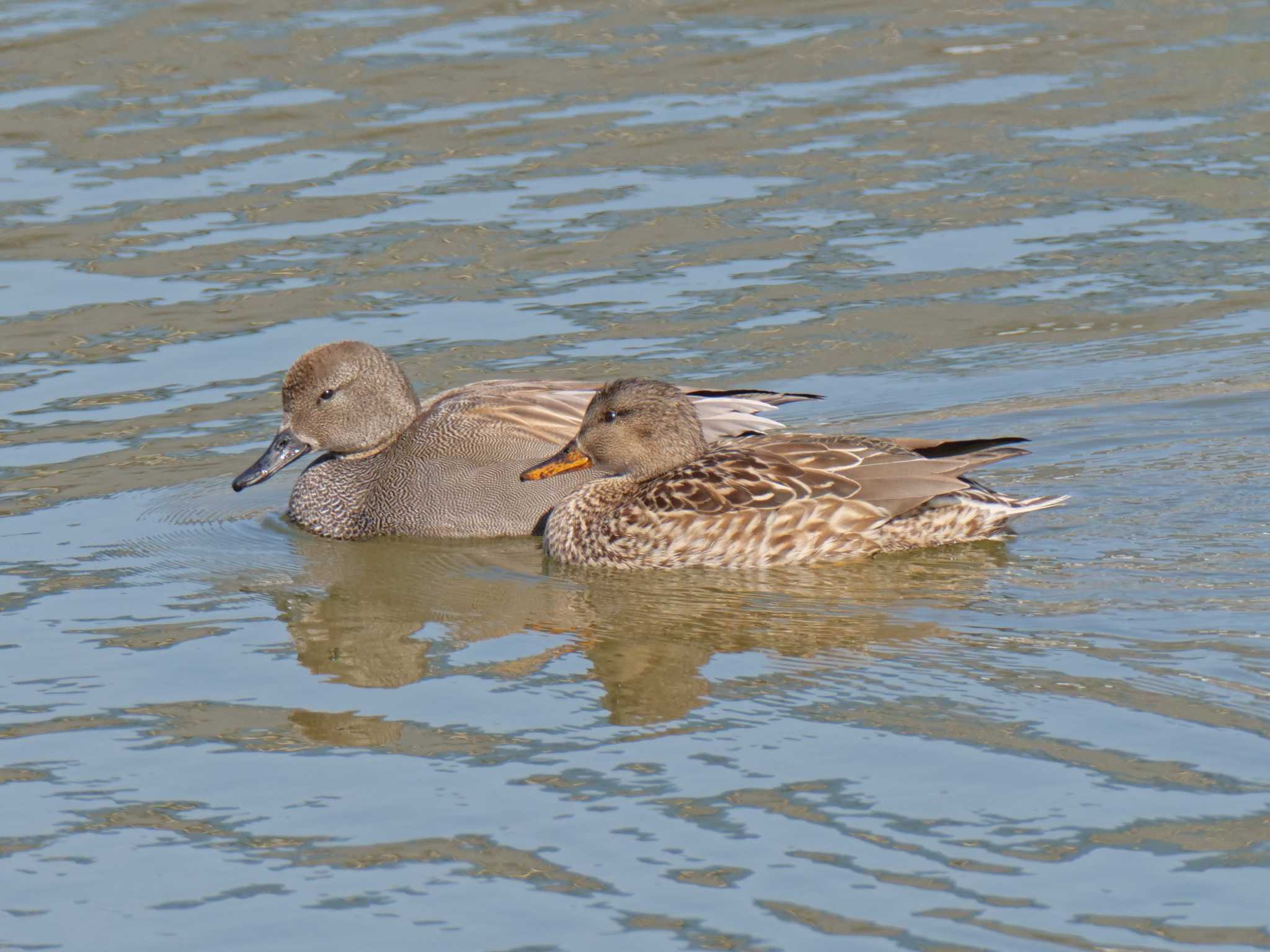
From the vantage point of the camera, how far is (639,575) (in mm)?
9180

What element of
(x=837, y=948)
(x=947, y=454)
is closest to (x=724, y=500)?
(x=947, y=454)

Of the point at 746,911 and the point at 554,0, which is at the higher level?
the point at 554,0

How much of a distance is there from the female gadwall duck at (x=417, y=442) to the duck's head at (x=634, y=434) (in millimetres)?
100

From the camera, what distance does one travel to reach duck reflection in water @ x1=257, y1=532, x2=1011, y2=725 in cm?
774

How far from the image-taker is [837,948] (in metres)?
5.43

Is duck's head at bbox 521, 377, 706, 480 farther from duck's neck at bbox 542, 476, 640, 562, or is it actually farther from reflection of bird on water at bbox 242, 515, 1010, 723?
reflection of bird on water at bbox 242, 515, 1010, 723

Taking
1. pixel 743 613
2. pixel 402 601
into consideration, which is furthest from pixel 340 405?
pixel 743 613

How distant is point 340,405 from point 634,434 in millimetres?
1530

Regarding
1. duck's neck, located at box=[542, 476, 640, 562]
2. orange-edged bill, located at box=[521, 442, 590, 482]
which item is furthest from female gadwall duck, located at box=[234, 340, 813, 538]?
duck's neck, located at box=[542, 476, 640, 562]

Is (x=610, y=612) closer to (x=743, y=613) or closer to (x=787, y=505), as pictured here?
(x=743, y=613)

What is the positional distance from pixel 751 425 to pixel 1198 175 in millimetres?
4736

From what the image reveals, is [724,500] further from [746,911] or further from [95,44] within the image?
[95,44]

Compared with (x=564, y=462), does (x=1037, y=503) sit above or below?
below

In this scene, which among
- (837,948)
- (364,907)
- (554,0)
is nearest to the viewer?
(837,948)
